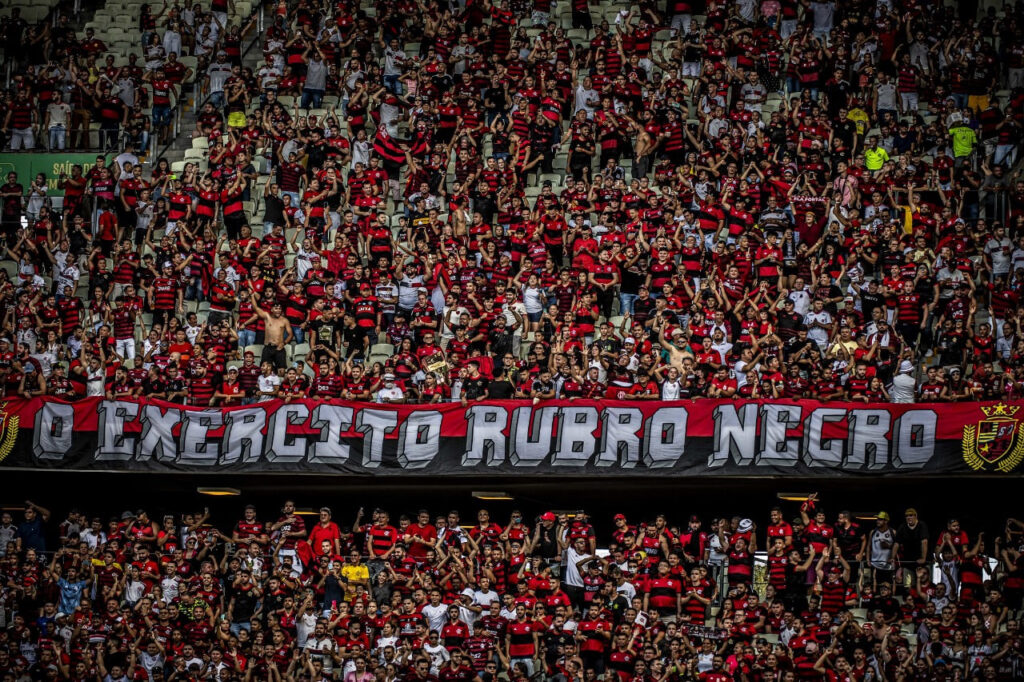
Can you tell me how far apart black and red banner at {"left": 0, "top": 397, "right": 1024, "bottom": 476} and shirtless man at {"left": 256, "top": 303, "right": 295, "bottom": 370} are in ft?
4.32

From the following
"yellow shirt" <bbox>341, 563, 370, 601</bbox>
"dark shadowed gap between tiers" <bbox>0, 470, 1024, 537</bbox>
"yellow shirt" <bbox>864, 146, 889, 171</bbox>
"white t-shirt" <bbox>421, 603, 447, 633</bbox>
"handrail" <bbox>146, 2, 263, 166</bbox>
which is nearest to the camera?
"white t-shirt" <bbox>421, 603, 447, 633</bbox>

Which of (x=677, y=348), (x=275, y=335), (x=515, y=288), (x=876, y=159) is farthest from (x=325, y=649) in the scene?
(x=876, y=159)

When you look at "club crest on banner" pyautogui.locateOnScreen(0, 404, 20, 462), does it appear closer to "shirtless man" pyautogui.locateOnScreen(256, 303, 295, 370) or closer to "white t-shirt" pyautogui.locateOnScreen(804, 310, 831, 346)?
"shirtless man" pyautogui.locateOnScreen(256, 303, 295, 370)

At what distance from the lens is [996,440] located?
75.4ft

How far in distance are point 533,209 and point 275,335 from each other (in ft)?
17.4

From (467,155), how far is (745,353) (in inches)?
277

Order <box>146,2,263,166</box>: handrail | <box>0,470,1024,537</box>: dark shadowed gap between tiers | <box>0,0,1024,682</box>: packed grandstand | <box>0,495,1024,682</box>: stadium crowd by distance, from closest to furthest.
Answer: <box>0,495,1024,682</box>: stadium crowd → <box>0,0,1024,682</box>: packed grandstand → <box>0,470,1024,537</box>: dark shadowed gap between tiers → <box>146,2,263,166</box>: handrail

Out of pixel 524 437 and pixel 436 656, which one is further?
pixel 524 437

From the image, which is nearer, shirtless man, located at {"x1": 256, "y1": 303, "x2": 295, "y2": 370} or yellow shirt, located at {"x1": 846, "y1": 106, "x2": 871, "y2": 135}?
shirtless man, located at {"x1": 256, "y1": 303, "x2": 295, "y2": 370}

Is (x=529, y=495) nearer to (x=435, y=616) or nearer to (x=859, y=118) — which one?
(x=435, y=616)

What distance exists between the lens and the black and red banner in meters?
23.3

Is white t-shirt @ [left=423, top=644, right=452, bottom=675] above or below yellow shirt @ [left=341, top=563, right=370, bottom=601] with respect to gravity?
below

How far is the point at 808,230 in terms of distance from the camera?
26.8 meters

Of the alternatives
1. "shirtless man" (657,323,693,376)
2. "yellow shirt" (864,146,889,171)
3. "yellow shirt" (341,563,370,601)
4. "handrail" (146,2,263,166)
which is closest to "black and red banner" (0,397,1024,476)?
"shirtless man" (657,323,693,376)
